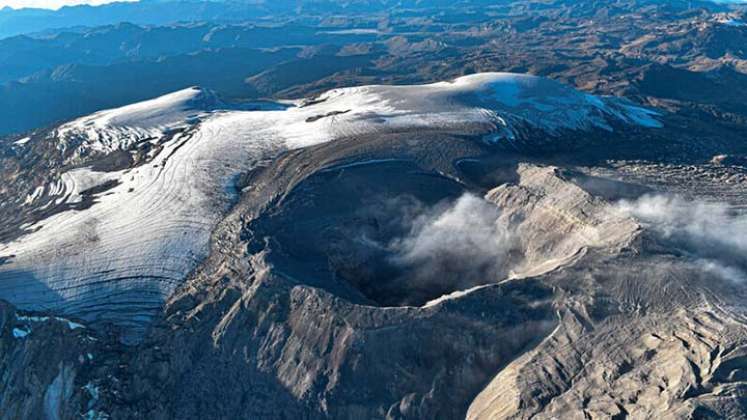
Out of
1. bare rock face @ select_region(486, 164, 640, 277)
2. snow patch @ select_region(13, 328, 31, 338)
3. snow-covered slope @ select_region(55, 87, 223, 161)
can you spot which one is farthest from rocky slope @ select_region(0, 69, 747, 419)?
snow-covered slope @ select_region(55, 87, 223, 161)

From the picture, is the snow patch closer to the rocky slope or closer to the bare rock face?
the rocky slope

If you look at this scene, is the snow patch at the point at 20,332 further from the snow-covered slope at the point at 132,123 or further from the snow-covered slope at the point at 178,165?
the snow-covered slope at the point at 132,123

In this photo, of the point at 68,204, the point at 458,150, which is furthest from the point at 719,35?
the point at 68,204

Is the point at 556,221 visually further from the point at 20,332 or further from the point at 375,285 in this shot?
A: the point at 20,332

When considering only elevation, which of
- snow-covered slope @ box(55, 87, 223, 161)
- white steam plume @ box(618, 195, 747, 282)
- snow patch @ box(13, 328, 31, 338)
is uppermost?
snow-covered slope @ box(55, 87, 223, 161)

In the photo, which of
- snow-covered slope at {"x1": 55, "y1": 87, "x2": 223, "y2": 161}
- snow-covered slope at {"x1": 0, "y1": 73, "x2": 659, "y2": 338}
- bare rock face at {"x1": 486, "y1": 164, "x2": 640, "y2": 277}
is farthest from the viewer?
snow-covered slope at {"x1": 55, "y1": 87, "x2": 223, "y2": 161}

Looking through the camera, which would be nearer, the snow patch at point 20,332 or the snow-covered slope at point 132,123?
the snow patch at point 20,332

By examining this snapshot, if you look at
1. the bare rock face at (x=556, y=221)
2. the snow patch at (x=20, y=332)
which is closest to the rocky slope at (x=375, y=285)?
the bare rock face at (x=556, y=221)

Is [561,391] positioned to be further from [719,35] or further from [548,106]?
[719,35]

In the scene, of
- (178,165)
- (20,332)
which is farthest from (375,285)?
(178,165)
